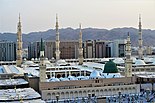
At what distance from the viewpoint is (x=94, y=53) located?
169 ft

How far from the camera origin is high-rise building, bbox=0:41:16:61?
164ft

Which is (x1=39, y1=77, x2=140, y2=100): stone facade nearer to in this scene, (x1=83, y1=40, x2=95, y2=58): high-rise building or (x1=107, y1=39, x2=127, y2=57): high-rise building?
(x1=83, y1=40, x2=95, y2=58): high-rise building

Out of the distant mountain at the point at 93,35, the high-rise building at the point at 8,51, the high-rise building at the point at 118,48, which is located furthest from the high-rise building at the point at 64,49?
the distant mountain at the point at 93,35

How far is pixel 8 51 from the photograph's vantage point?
50.2m

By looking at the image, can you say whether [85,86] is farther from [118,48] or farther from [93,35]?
[93,35]

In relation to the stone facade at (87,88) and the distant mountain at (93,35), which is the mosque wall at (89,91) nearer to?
the stone facade at (87,88)

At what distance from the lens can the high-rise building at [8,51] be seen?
164 feet

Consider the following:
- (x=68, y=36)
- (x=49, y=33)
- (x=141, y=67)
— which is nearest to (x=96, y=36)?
(x=68, y=36)

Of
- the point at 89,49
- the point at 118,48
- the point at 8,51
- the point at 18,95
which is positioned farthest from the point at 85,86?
the point at 118,48

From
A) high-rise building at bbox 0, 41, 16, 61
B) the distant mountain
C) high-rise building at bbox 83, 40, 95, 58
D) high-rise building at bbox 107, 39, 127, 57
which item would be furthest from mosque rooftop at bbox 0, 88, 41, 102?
the distant mountain

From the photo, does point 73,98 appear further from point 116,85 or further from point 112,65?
point 112,65

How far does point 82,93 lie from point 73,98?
685mm

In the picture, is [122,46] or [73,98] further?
[122,46]

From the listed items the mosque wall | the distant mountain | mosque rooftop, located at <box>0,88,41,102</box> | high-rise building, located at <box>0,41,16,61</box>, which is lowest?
the mosque wall
